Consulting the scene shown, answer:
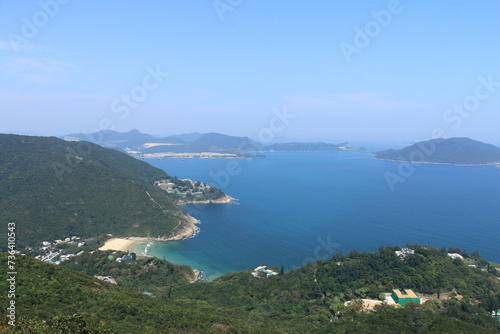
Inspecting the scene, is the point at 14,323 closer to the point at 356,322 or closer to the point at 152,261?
the point at 356,322

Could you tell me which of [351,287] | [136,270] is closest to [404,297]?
[351,287]

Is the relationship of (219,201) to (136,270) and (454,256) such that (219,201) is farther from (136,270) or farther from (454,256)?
(454,256)

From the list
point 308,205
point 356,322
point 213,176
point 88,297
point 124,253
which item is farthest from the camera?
point 213,176

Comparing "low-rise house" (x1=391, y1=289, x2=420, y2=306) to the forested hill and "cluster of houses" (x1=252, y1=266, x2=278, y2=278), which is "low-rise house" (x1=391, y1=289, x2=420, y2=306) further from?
the forested hill

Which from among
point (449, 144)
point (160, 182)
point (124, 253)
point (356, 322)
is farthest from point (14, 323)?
point (449, 144)
